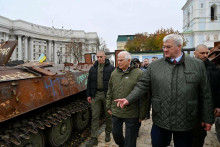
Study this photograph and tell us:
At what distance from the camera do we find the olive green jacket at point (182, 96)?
228 cm

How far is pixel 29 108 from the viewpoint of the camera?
3.02 m

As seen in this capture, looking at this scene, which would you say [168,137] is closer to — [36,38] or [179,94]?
[179,94]

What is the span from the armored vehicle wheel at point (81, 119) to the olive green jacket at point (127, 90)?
7.20 ft

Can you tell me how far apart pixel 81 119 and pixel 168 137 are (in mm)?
3388

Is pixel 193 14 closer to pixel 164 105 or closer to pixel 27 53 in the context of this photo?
pixel 27 53

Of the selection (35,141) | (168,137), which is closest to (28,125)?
(35,141)

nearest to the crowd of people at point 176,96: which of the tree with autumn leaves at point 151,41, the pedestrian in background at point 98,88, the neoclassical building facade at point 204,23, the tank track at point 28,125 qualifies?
the pedestrian in background at point 98,88

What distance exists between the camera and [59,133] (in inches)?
171

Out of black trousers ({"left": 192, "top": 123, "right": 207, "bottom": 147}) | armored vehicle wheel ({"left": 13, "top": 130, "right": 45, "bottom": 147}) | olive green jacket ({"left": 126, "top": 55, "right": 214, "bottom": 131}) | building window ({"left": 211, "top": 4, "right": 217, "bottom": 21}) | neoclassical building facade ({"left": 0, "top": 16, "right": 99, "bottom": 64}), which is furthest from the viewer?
neoclassical building facade ({"left": 0, "top": 16, "right": 99, "bottom": 64})

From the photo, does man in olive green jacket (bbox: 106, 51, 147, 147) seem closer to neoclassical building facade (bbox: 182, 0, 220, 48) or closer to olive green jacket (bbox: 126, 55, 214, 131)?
olive green jacket (bbox: 126, 55, 214, 131)

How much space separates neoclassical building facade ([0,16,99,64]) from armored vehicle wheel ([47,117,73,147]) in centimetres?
4126

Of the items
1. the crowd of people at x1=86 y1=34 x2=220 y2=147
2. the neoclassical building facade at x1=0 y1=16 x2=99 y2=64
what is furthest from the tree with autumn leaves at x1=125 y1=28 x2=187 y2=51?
the crowd of people at x1=86 y1=34 x2=220 y2=147

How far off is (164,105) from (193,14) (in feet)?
179

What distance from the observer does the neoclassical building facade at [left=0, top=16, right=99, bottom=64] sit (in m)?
53.4
